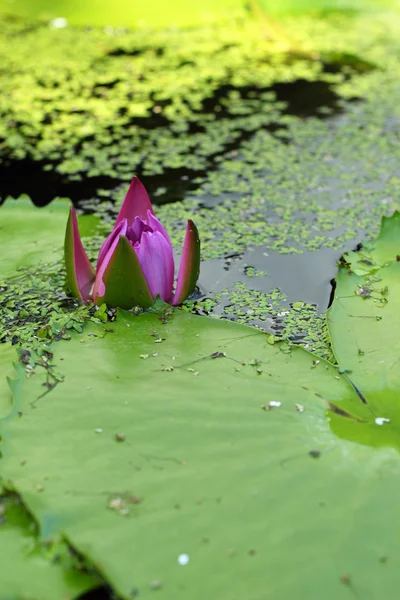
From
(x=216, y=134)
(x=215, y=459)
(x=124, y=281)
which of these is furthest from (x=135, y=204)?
(x=216, y=134)

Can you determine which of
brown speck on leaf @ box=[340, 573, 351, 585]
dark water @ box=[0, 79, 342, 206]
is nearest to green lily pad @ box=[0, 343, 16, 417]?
brown speck on leaf @ box=[340, 573, 351, 585]

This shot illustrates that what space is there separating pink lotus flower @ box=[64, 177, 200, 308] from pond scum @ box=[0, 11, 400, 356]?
0.33 feet

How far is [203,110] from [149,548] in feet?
7.61

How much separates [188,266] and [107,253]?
0.64 ft

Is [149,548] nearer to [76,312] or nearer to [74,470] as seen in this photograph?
[74,470]

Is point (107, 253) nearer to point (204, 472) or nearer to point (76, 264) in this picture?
point (76, 264)

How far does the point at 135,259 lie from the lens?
57.3 inches

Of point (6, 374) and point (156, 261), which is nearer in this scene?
point (6, 374)

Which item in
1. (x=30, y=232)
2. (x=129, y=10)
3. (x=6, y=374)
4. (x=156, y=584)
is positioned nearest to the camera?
(x=156, y=584)

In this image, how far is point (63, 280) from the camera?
1.77m

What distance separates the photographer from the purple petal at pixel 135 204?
60.6 inches

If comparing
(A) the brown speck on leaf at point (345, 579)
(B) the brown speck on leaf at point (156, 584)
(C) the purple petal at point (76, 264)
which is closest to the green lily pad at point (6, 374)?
(C) the purple petal at point (76, 264)

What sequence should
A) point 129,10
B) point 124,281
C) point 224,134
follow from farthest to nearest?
point 129,10 < point 224,134 < point 124,281

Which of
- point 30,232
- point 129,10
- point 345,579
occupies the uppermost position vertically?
point 129,10
